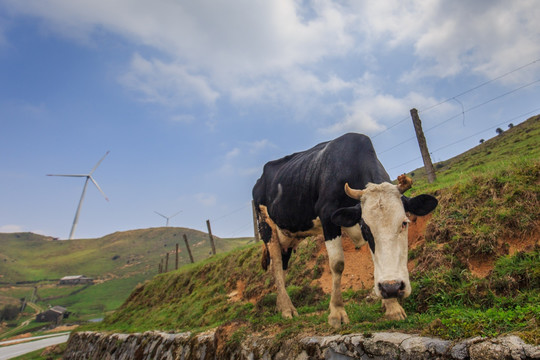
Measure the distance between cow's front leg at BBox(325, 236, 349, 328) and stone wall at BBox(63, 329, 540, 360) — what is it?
0.61 m

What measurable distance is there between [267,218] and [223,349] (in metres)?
3.11

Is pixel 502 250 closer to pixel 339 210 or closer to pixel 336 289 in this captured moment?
pixel 336 289

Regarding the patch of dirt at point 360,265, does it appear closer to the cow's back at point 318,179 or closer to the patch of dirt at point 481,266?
the patch of dirt at point 481,266

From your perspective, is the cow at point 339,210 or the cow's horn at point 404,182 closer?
the cow at point 339,210

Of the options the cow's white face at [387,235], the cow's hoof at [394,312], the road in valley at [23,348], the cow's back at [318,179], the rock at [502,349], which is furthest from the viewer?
the road in valley at [23,348]

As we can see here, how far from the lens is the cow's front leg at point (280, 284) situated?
279 inches

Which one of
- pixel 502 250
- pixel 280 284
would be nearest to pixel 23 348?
pixel 280 284

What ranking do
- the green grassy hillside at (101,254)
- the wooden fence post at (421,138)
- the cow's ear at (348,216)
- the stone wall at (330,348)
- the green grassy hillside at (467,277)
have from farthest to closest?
the green grassy hillside at (101,254) → the wooden fence post at (421,138) → the cow's ear at (348,216) → the green grassy hillside at (467,277) → the stone wall at (330,348)

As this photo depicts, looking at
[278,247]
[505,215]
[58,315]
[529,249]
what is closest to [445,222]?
[505,215]

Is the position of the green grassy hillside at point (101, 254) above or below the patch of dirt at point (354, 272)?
above

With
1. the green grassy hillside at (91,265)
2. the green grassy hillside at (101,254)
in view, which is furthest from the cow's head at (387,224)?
the green grassy hillside at (101,254)

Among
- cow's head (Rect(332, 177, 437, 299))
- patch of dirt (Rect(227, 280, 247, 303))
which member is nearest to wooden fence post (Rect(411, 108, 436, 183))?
patch of dirt (Rect(227, 280, 247, 303))

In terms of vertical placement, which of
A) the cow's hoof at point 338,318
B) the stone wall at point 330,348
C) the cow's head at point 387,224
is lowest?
the stone wall at point 330,348

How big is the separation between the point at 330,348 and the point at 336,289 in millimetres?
1172
